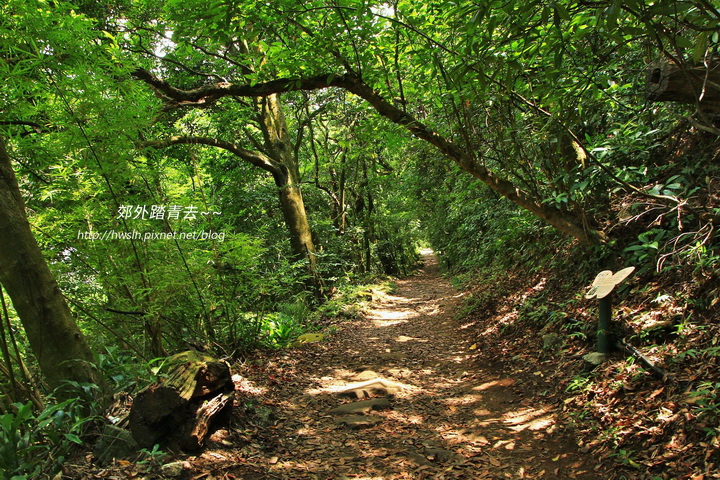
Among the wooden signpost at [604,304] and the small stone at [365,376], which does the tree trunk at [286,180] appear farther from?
the wooden signpost at [604,304]

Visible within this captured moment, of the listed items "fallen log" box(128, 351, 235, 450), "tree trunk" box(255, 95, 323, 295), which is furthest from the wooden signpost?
"tree trunk" box(255, 95, 323, 295)

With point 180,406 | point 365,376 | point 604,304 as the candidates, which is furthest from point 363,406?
point 604,304

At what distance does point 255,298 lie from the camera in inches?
219

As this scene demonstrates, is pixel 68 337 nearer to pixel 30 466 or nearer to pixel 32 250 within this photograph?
pixel 32 250

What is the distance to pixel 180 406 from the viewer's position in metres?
2.98

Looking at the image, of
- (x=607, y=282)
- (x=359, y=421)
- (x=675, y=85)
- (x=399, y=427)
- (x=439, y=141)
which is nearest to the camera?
(x=675, y=85)

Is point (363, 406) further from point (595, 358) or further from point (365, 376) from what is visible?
point (595, 358)

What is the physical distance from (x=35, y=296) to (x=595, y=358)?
4548 millimetres

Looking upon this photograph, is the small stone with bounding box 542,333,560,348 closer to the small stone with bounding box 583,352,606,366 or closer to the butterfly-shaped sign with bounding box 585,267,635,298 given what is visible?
the small stone with bounding box 583,352,606,366

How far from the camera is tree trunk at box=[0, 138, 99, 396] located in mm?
2838

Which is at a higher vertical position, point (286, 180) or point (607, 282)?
point (286, 180)

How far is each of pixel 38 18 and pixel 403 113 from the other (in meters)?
3.71

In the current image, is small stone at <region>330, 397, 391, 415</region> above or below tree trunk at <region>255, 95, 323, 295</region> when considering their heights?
below

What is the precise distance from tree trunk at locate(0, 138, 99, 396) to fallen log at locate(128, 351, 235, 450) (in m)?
0.58
